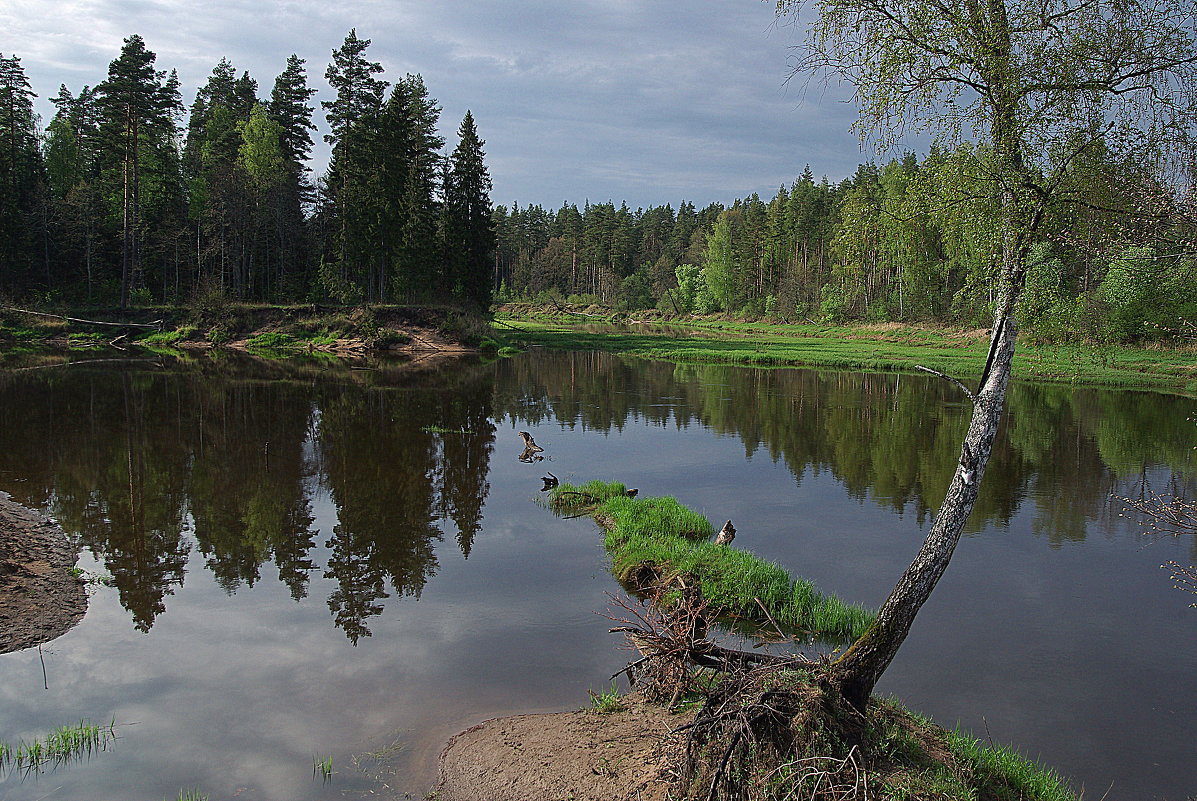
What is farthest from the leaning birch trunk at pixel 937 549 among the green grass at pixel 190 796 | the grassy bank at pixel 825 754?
the green grass at pixel 190 796

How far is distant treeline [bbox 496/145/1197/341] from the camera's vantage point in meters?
6.06

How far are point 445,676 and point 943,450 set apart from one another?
1832cm

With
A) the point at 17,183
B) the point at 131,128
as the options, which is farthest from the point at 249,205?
the point at 17,183

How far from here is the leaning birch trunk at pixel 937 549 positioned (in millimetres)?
6004

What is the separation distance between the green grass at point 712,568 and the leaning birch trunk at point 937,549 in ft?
6.99

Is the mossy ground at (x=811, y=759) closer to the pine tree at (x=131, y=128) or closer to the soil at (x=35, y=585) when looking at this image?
the soil at (x=35, y=585)

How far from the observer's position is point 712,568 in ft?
35.8

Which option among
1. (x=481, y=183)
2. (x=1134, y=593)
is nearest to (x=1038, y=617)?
(x=1134, y=593)

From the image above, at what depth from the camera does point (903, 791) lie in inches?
210

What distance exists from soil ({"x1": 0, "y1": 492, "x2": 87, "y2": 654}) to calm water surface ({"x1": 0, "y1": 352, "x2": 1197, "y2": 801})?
311 millimetres

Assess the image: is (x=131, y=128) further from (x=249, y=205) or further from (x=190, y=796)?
(x=190, y=796)

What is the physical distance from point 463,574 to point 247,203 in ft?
164

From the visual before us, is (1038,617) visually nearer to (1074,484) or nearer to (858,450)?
(1074,484)

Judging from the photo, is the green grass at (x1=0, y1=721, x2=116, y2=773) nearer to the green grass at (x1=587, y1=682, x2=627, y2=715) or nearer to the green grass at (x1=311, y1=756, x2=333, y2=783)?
the green grass at (x1=311, y1=756, x2=333, y2=783)
